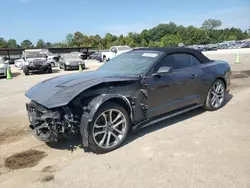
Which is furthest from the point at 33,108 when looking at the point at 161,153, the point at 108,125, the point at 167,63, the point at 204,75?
the point at 204,75

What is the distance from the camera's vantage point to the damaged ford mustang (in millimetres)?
3568

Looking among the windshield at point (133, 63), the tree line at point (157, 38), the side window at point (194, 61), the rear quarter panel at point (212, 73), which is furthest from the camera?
the tree line at point (157, 38)

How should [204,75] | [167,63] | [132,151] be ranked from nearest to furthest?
[132,151], [167,63], [204,75]

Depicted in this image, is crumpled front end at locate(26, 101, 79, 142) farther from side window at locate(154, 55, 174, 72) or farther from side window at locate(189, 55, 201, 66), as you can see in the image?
side window at locate(189, 55, 201, 66)

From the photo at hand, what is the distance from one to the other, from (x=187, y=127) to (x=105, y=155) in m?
1.88

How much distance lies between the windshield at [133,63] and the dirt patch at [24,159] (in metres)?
2.00

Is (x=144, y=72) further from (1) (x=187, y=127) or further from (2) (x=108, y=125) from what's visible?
(1) (x=187, y=127)

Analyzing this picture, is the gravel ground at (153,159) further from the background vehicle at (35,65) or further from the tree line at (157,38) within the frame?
the tree line at (157,38)

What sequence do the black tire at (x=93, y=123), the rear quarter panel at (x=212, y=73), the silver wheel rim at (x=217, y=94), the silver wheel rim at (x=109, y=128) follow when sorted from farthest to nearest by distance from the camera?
the silver wheel rim at (x=217, y=94)
the rear quarter panel at (x=212, y=73)
the silver wheel rim at (x=109, y=128)
the black tire at (x=93, y=123)

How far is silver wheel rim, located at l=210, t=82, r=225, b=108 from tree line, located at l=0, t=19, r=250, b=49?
6284cm

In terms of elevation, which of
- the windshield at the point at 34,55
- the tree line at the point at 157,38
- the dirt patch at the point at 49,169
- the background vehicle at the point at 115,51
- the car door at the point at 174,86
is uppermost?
the tree line at the point at 157,38

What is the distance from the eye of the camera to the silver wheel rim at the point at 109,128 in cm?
376

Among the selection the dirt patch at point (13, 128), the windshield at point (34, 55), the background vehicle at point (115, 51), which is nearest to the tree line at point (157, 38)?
the background vehicle at point (115, 51)

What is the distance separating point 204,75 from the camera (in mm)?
5375
